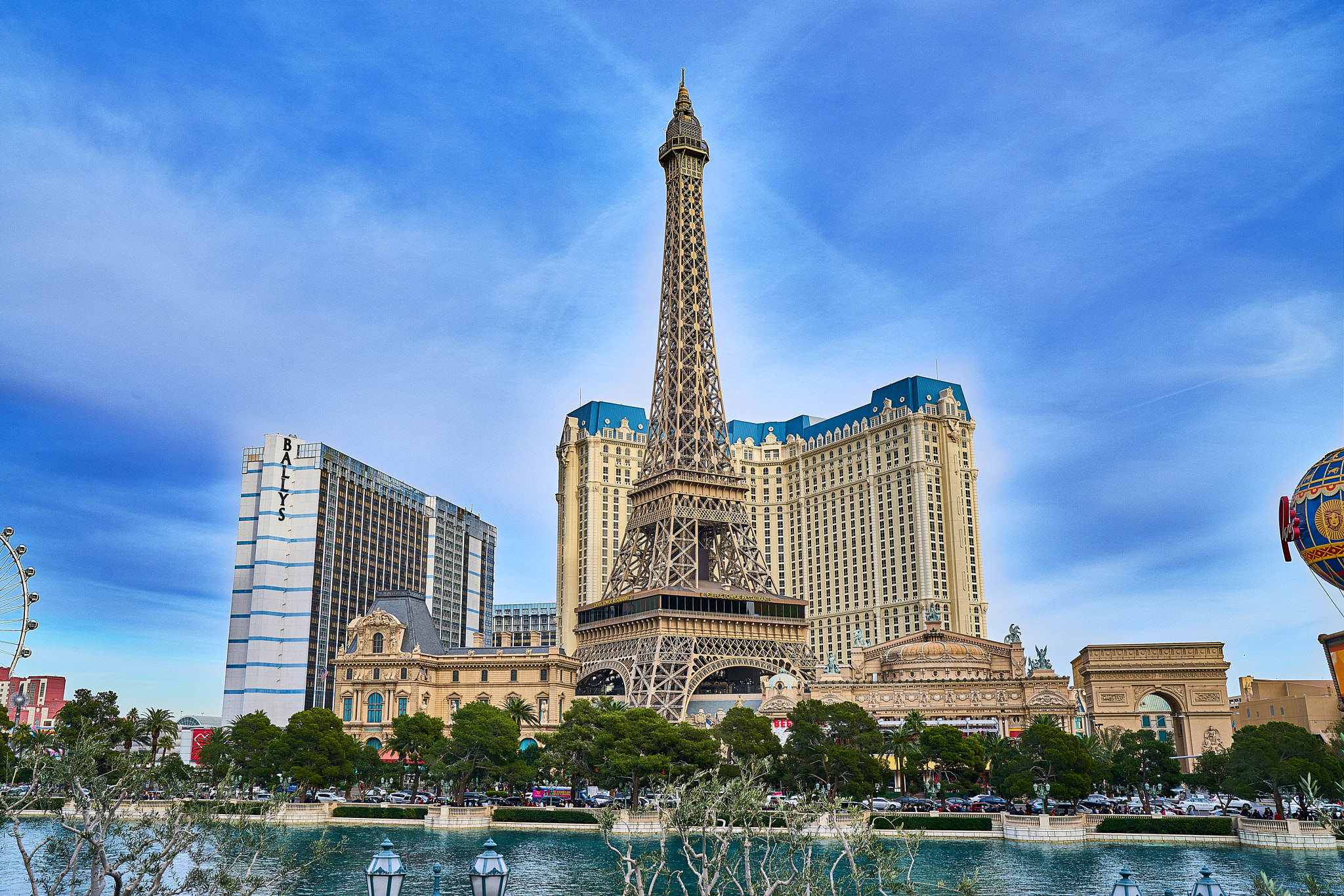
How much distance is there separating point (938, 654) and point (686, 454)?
37708 mm

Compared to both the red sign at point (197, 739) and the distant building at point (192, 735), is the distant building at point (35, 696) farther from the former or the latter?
the red sign at point (197, 739)

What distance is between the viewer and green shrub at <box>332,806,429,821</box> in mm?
81688

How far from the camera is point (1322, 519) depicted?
55.6m

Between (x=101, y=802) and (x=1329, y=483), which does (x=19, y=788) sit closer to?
(x=101, y=802)

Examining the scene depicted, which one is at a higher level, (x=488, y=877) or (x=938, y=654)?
(x=938, y=654)

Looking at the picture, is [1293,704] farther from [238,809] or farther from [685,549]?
[238,809]

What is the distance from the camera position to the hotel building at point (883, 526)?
175625 millimetres

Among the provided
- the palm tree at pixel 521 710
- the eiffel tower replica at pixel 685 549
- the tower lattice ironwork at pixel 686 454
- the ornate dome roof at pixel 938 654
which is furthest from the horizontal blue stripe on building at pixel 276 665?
the ornate dome roof at pixel 938 654

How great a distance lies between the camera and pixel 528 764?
90.2 meters

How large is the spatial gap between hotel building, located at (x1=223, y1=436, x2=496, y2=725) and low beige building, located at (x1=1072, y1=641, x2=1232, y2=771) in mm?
94021

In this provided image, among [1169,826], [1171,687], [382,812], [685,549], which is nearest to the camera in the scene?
[1169,826]

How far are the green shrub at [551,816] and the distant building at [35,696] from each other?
124 meters

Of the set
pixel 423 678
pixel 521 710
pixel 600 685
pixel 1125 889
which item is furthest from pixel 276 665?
pixel 1125 889

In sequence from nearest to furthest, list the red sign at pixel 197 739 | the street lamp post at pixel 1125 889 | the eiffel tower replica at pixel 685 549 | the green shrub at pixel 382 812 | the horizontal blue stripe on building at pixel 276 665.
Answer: the street lamp post at pixel 1125 889 < the green shrub at pixel 382 812 < the eiffel tower replica at pixel 685 549 < the red sign at pixel 197 739 < the horizontal blue stripe on building at pixel 276 665
